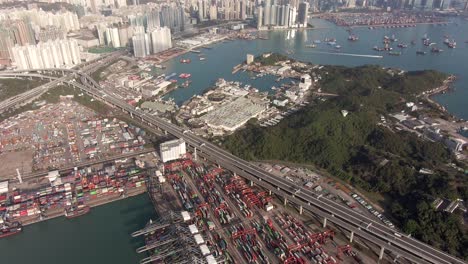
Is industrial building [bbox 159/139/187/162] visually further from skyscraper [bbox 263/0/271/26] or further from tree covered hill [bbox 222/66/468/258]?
skyscraper [bbox 263/0/271/26]

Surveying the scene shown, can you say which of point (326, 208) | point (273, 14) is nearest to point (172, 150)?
point (326, 208)

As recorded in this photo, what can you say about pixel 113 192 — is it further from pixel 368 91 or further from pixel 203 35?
pixel 203 35

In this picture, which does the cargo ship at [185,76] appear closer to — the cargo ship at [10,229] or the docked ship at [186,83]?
the docked ship at [186,83]

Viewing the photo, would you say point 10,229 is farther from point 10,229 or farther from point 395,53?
point 395,53

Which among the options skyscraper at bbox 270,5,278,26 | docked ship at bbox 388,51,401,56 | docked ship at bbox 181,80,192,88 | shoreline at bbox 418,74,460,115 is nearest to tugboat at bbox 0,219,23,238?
docked ship at bbox 181,80,192,88

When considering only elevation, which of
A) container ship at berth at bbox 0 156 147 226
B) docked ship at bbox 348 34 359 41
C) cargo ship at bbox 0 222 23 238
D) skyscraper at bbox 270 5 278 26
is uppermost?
skyscraper at bbox 270 5 278 26

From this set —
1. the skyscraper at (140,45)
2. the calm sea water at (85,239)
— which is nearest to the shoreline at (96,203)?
the calm sea water at (85,239)
